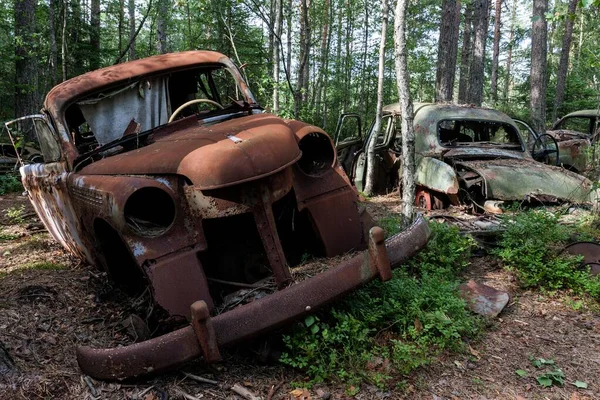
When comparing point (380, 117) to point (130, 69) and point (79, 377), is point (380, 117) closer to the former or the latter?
point (130, 69)

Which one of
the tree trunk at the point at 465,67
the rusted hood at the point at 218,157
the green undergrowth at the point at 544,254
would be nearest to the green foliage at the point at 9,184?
the rusted hood at the point at 218,157

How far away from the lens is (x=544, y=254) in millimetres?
4199

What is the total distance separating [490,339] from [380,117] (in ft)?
17.2

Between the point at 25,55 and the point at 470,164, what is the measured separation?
35.0 ft

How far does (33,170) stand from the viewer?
4.63m

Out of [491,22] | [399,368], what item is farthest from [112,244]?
[491,22]

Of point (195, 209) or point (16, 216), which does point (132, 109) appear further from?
point (16, 216)

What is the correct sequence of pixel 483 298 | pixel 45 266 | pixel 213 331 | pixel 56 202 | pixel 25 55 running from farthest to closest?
pixel 25 55
pixel 45 266
pixel 56 202
pixel 483 298
pixel 213 331

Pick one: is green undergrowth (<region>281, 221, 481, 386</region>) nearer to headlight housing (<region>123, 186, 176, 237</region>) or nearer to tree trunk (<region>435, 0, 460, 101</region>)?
headlight housing (<region>123, 186, 176, 237</region>)

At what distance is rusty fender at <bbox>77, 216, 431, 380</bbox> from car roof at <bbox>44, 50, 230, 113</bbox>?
2.44 m

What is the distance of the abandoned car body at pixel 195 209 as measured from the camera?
97.9 inches

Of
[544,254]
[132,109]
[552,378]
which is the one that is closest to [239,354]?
[552,378]

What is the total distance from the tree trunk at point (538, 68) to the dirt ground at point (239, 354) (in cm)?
918

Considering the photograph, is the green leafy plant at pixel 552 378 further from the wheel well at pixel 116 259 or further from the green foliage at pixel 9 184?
the green foliage at pixel 9 184
